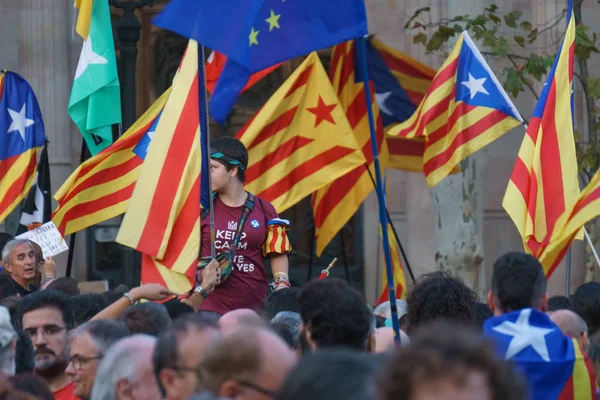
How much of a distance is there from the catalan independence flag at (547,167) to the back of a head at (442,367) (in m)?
5.12

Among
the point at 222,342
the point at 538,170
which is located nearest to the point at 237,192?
the point at 538,170

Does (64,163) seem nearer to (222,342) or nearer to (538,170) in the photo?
(538,170)

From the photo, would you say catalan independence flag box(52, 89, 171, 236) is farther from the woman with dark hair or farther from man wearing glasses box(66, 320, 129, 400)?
man wearing glasses box(66, 320, 129, 400)

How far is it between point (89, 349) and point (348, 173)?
6.19 meters

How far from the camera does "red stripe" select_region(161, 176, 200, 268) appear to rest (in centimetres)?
744

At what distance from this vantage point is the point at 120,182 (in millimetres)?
9281

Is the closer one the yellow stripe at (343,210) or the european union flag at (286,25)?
the european union flag at (286,25)

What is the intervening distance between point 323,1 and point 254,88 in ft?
28.2

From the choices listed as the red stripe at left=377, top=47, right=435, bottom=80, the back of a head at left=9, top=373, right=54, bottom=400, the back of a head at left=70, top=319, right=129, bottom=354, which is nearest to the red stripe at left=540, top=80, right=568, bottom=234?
the red stripe at left=377, top=47, right=435, bottom=80

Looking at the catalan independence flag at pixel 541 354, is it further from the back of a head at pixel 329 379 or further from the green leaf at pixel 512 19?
the green leaf at pixel 512 19

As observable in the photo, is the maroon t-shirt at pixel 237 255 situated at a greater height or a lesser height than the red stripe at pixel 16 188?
lesser

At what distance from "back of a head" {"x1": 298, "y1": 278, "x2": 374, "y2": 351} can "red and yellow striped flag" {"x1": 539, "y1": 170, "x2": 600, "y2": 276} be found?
3.06 metres

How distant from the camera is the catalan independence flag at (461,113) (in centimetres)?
978

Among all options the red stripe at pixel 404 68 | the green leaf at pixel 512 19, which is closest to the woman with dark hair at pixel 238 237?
the red stripe at pixel 404 68
